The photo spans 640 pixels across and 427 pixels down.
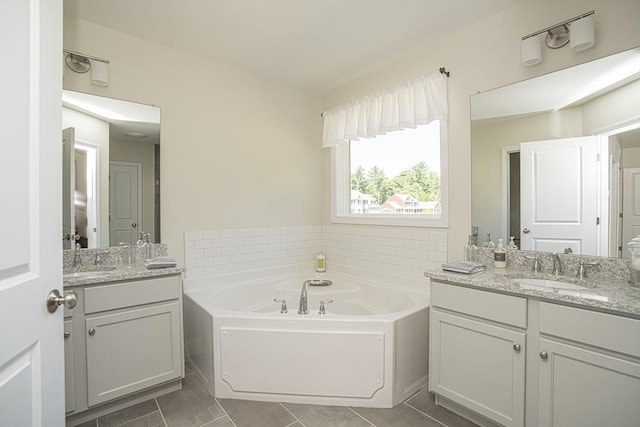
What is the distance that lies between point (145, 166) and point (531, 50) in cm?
277

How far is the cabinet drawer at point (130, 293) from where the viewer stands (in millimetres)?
1841

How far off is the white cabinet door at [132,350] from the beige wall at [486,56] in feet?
6.93

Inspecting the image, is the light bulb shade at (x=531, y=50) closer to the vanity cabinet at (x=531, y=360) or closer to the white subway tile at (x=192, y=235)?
the vanity cabinet at (x=531, y=360)

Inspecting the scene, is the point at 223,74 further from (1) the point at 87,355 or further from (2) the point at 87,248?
(1) the point at 87,355

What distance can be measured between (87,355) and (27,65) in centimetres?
166

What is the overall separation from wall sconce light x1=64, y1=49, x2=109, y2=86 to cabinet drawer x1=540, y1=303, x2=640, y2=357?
3036mm

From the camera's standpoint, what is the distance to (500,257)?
6.89 feet

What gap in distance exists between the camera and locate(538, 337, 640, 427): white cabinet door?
1300 mm

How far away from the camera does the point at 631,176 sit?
1684 millimetres

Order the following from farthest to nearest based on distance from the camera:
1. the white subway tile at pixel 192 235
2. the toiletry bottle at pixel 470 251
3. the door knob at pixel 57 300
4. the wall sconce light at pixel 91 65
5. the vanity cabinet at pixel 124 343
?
the white subway tile at pixel 192 235 → the toiletry bottle at pixel 470 251 → the wall sconce light at pixel 91 65 → the vanity cabinet at pixel 124 343 → the door knob at pixel 57 300

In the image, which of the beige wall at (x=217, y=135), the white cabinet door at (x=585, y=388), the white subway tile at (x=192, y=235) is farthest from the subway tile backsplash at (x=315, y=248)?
the white cabinet door at (x=585, y=388)

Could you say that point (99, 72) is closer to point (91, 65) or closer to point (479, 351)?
point (91, 65)

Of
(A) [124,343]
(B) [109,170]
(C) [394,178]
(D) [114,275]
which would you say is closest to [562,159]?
(C) [394,178]

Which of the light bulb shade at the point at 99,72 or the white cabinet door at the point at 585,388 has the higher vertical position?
the light bulb shade at the point at 99,72
